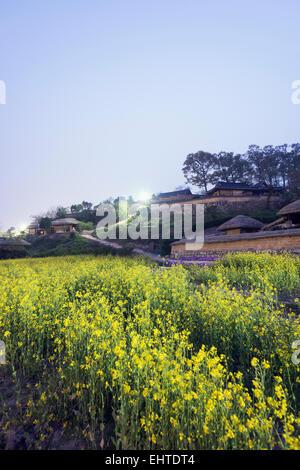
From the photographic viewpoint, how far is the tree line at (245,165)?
40875 millimetres

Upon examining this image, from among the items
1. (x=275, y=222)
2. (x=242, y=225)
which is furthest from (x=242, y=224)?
(x=275, y=222)

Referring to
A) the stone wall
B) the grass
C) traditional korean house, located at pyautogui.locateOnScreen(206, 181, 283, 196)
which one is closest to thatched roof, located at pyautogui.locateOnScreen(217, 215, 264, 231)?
the stone wall

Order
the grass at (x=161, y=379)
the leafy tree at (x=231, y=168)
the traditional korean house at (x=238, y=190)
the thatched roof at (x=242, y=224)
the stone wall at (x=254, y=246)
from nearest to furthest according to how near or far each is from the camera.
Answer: the grass at (x=161, y=379)
the stone wall at (x=254, y=246)
the thatched roof at (x=242, y=224)
the traditional korean house at (x=238, y=190)
the leafy tree at (x=231, y=168)

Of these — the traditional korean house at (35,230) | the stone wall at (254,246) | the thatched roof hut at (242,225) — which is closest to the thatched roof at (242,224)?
the thatched roof hut at (242,225)

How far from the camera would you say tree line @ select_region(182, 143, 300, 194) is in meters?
40.9

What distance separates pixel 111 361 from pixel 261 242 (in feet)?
42.0

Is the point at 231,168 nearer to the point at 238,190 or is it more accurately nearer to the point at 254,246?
the point at 238,190

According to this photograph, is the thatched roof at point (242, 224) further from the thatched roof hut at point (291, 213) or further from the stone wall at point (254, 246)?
the stone wall at point (254, 246)

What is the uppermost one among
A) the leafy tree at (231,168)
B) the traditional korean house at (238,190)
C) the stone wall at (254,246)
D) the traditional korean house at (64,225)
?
the leafy tree at (231,168)

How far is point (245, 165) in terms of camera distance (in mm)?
43438

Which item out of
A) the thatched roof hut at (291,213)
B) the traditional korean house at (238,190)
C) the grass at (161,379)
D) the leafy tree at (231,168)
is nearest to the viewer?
the grass at (161,379)

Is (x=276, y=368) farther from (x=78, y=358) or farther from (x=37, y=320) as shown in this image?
(x=37, y=320)

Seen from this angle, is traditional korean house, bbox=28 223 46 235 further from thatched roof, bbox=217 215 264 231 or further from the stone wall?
thatched roof, bbox=217 215 264 231
